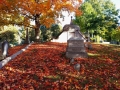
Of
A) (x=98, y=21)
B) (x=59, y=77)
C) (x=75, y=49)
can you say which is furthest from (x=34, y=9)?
(x=98, y=21)

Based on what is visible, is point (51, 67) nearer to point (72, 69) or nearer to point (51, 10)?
point (72, 69)

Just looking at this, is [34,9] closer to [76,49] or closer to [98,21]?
[76,49]

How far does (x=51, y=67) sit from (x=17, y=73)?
8.58 feet

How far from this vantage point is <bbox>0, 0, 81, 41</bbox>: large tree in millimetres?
28562

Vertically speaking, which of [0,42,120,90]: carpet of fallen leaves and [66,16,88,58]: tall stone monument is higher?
[66,16,88,58]: tall stone monument

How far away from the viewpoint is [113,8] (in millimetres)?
70875

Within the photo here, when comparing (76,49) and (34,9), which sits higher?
(34,9)

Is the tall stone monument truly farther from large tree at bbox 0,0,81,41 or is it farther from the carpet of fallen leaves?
large tree at bbox 0,0,81,41

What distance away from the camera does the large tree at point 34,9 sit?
2856 cm

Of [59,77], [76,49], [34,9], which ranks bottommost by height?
[59,77]

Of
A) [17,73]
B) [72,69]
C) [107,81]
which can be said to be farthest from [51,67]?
[107,81]

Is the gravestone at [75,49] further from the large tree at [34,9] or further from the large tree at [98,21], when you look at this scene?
the large tree at [98,21]

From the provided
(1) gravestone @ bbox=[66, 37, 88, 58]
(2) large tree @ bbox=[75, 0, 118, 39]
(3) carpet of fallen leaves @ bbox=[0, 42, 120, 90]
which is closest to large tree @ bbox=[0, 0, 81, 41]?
(1) gravestone @ bbox=[66, 37, 88, 58]

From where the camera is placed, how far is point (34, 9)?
29016 mm
